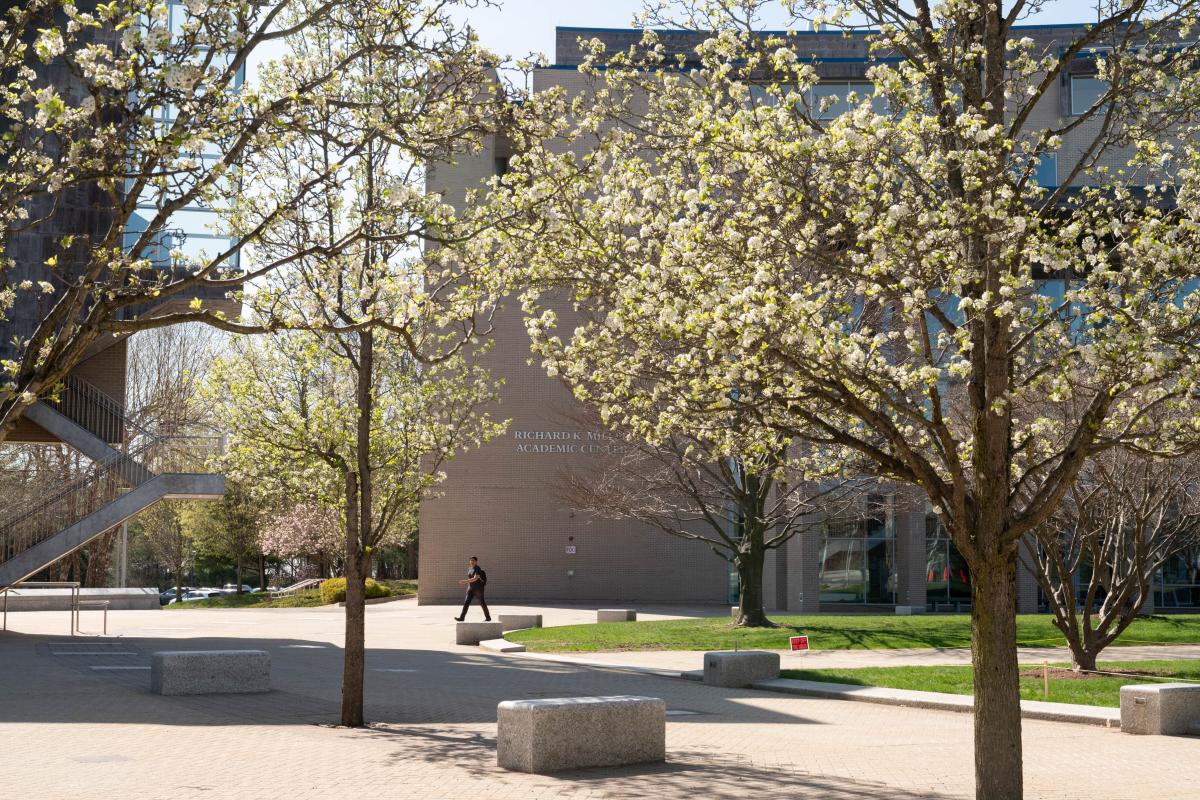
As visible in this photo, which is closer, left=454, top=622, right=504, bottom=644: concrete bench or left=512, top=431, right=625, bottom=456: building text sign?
left=454, top=622, right=504, bottom=644: concrete bench

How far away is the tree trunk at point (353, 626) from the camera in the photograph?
42.4 feet

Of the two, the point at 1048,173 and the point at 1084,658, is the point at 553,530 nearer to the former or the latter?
the point at 1048,173

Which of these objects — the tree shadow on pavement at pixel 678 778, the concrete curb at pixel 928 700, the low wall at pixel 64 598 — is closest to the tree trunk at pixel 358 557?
the tree shadow on pavement at pixel 678 778

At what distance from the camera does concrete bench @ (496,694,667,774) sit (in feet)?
32.9

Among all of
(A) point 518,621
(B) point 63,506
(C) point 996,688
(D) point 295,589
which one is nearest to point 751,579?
(A) point 518,621

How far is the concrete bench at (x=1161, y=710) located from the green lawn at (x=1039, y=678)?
2.16 meters

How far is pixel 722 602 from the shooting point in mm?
42000

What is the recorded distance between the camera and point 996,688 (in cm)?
845

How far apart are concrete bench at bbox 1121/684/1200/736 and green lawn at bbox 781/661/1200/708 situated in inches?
85.0

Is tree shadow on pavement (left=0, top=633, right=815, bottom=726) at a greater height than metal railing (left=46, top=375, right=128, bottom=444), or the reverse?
metal railing (left=46, top=375, right=128, bottom=444)

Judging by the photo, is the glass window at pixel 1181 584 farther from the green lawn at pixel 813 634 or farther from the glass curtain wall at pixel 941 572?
the green lawn at pixel 813 634

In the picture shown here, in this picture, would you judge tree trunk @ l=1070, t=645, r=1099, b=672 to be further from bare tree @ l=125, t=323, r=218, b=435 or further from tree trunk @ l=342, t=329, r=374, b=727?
bare tree @ l=125, t=323, r=218, b=435

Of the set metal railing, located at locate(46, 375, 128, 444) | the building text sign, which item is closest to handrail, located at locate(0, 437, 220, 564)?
metal railing, located at locate(46, 375, 128, 444)

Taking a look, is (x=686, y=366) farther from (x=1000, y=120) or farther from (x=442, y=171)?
(x=442, y=171)
